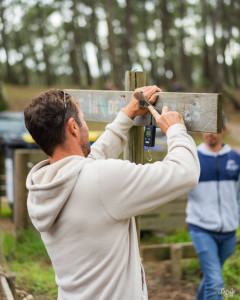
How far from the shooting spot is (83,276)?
213cm

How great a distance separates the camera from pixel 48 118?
6.89 ft

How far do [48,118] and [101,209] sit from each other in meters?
0.48

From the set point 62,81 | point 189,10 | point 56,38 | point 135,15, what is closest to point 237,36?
point 189,10

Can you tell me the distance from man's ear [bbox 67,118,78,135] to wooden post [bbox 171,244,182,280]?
3452 millimetres

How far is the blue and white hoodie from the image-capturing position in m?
4.22

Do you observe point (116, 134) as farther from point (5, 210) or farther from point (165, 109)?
point (5, 210)

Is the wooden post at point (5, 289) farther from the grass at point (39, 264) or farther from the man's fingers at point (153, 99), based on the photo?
the man's fingers at point (153, 99)

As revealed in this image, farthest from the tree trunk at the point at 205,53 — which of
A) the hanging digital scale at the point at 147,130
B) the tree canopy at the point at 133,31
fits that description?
the hanging digital scale at the point at 147,130

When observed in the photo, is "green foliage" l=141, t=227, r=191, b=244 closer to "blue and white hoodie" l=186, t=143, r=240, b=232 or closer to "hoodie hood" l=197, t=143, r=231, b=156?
"blue and white hoodie" l=186, t=143, r=240, b=232

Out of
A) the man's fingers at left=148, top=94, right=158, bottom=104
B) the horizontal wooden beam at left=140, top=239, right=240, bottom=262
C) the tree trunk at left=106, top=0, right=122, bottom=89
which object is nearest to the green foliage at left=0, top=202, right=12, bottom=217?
the horizontal wooden beam at left=140, top=239, right=240, bottom=262

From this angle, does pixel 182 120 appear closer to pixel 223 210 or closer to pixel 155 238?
pixel 223 210

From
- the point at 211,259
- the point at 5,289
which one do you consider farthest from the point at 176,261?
the point at 5,289

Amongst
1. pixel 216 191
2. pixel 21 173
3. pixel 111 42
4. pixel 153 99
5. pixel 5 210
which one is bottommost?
pixel 5 210

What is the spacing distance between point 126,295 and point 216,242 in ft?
7.46
